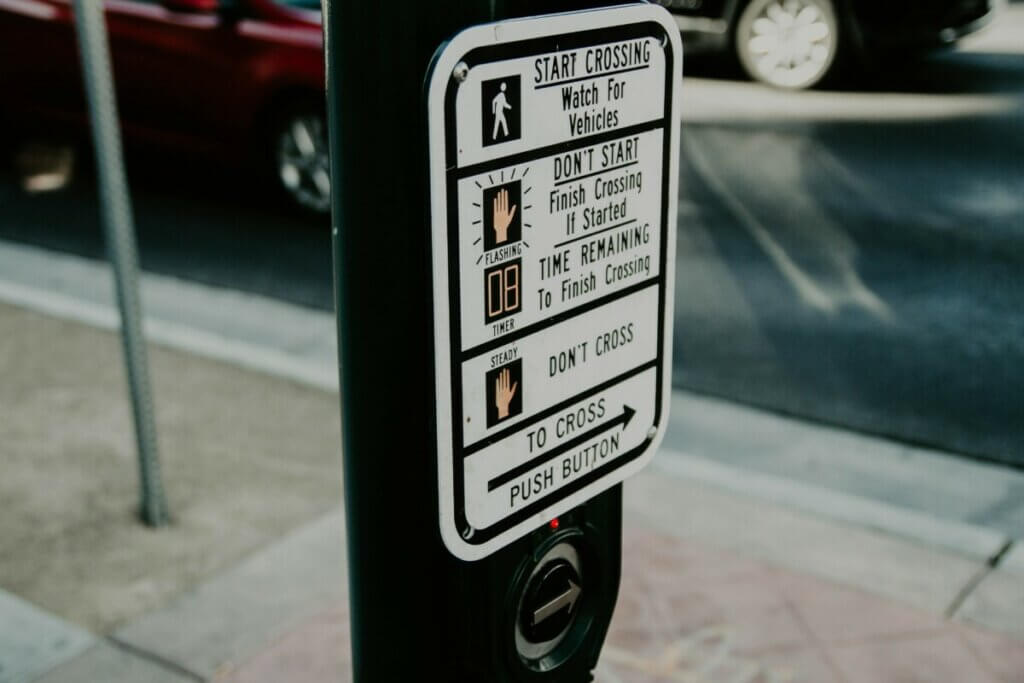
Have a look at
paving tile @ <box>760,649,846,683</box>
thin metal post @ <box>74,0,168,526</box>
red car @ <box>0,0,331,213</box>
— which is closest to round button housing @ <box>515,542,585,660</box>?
paving tile @ <box>760,649,846,683</box>

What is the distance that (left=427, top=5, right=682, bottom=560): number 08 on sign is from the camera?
4.49 ft

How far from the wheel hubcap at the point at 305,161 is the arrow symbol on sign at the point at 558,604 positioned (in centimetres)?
612

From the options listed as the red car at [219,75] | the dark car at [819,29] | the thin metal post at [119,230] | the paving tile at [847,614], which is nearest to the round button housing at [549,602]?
the paving tile at [847,614]

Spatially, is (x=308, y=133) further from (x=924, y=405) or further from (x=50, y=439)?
(x=924, y=405)

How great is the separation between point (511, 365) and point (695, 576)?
259 centimetres

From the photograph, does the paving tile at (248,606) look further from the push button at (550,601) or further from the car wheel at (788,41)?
the car wheel at (788,41)

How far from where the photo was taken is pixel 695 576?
12.9ft

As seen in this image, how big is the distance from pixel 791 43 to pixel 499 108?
31.9 ft

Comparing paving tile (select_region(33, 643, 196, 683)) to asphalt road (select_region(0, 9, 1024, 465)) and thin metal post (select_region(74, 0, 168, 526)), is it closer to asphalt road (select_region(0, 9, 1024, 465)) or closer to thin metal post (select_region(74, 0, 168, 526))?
thin metal post (select_region(74, 0, 168, 526))

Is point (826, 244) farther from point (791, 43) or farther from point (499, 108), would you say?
point (499, 108)

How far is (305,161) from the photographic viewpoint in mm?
7789

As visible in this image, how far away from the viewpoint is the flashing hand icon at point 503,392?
150 cm

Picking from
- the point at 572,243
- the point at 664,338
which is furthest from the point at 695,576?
the point at 572,243

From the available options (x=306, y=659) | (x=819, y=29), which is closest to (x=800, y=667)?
(x=306, y=659)
